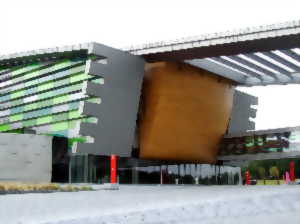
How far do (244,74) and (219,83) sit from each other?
3.45 m

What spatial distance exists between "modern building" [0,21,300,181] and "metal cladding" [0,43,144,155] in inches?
3.4

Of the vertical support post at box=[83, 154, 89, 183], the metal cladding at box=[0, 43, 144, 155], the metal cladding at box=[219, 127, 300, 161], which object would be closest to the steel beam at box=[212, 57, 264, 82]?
the metal cladding at box=[219, 127, 300, 161]

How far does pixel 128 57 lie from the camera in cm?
4206

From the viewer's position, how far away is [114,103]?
41375 millimetres

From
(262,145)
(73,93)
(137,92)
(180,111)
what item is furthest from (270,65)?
(73,93)

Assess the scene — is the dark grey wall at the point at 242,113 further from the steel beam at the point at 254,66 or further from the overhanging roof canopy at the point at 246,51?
the steel beam at the point at 254,66

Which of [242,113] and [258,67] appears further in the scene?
[242,113]

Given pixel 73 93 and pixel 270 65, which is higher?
pixel 270 65

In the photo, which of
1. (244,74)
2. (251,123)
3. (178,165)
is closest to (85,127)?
(178,165)

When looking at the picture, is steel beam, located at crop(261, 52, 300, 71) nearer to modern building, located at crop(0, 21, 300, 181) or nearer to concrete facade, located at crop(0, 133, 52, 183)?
modern building, located at crop(0, 21, 300, 181)

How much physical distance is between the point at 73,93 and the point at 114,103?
3894 mm

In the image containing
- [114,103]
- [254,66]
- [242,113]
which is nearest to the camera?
[114,103]

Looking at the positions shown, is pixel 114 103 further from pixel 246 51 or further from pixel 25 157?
pixel 246 51

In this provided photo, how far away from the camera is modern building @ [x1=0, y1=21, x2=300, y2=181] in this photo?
130 feet
